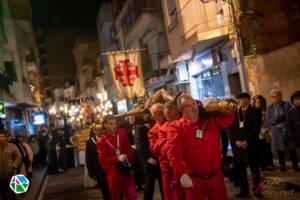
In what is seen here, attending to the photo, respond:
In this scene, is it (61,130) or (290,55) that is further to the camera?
(61,130)

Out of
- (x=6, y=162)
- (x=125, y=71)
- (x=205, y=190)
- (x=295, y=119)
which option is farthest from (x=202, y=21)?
(x=205, y=190)

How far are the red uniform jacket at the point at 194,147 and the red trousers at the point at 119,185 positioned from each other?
264cm

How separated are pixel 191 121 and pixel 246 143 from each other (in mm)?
3189

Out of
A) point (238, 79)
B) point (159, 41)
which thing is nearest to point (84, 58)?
point (159, 41)

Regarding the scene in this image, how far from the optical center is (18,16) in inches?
1396

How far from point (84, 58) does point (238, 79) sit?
166 feet

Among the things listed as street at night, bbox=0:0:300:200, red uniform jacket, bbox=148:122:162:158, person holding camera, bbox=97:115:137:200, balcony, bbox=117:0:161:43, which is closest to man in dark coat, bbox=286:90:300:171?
street at night, bbox=0:0:300:200

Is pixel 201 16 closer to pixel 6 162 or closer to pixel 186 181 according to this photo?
pixel 6 162

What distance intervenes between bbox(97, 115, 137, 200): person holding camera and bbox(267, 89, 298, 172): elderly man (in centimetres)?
420

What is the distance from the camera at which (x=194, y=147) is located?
584 cm

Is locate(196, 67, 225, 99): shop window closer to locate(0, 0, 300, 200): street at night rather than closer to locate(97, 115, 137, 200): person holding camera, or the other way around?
locate(0, 0, 300, 200): street at night

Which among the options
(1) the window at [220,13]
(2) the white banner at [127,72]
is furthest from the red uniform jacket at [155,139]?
(2) the white banner at [127,72]

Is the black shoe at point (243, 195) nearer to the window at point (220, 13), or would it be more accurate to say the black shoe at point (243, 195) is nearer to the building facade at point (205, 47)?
the building facade at point (205, 47)

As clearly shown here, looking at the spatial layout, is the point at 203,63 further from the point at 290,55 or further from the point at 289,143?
the point at 289,143
